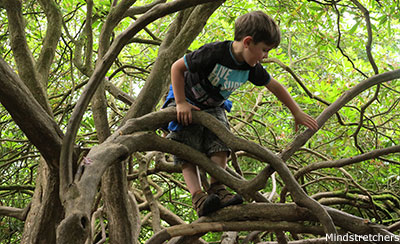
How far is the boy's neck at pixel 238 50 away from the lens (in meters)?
1.55

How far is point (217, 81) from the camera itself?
164 cm

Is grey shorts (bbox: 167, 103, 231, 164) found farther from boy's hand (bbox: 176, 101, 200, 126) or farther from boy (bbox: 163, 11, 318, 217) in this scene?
boy's hand (bbox: 176, 101, 200, 126)

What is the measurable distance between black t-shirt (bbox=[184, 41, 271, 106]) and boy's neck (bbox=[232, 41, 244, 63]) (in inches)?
0.5

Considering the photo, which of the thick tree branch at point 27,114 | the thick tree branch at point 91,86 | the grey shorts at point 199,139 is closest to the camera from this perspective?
the thick tree branch at point 91,86

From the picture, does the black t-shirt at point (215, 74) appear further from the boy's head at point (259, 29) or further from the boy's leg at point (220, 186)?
the boy's leg at point (220, 186)

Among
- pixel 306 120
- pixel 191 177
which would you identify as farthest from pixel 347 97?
pixel 191 177

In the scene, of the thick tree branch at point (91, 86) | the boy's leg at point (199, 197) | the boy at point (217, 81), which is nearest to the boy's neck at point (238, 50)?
the boy at point (217, 81)

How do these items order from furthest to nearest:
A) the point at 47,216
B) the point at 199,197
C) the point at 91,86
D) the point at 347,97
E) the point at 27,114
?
the point at 47,216
the point at 199,197
the point at 347,97
the point at 27,114
the point at 91,86

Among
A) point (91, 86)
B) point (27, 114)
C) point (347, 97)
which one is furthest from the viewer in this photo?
point (347, 97)

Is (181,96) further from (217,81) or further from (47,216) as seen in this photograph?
(47,216)

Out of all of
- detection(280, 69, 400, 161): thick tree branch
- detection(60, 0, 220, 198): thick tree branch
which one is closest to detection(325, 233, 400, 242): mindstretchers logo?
detection(280, 69, 400, 161): thick tree branch

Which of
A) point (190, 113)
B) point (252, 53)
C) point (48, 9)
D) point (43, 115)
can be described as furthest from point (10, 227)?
point (252, 53)

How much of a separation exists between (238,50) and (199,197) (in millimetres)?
640

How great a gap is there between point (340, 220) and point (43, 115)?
1.15 metres
